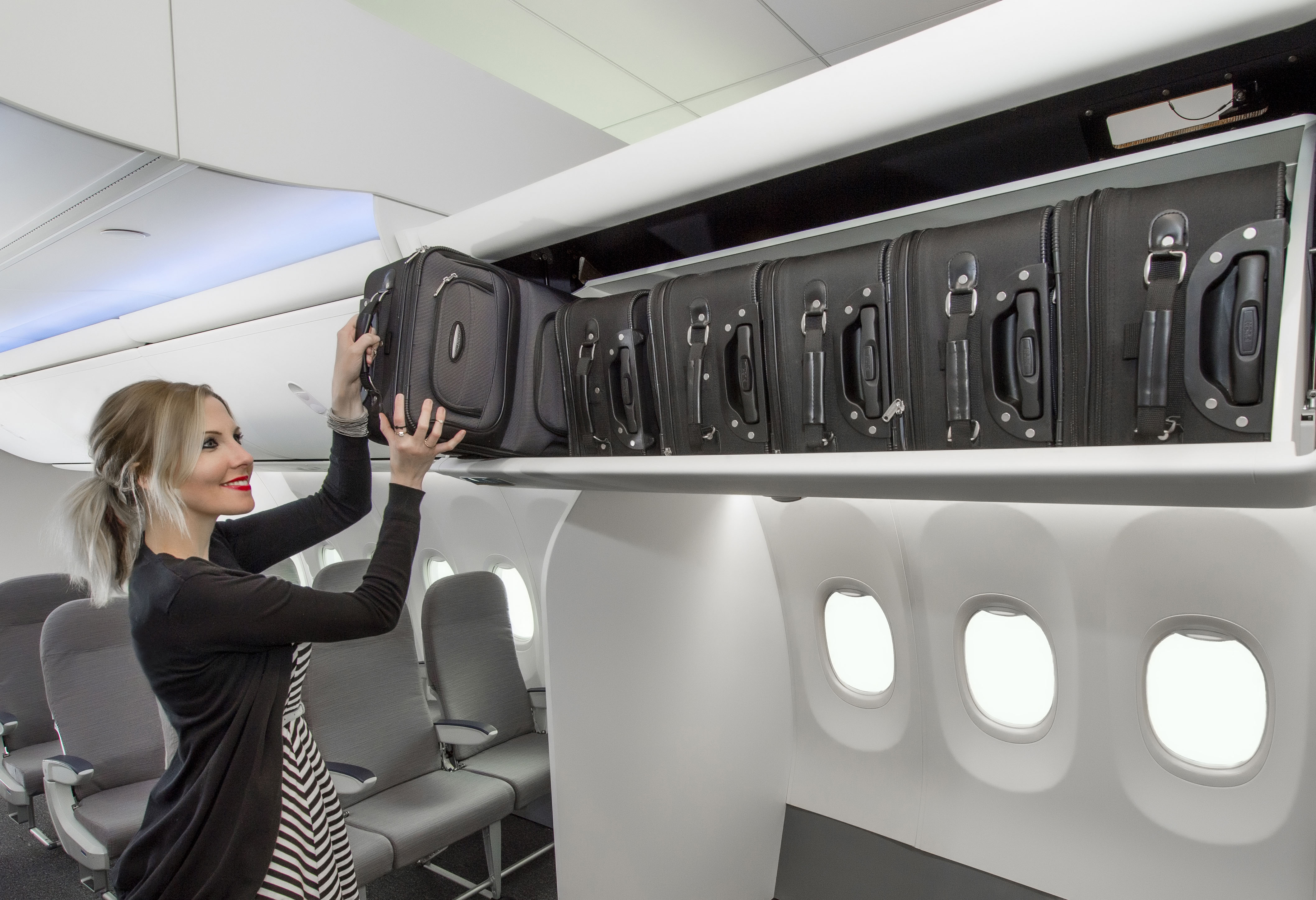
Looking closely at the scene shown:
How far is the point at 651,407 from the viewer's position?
7.06ft

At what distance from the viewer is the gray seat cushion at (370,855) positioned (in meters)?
3.27

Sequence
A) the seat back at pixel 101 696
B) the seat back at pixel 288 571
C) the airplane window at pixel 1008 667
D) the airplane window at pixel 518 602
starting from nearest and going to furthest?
the airplane window at pixel 1008 667
the seat back at pixel 101 696
the airplane window at pixel 518 602
the seat back at pixel 288 571

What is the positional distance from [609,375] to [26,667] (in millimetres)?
4928

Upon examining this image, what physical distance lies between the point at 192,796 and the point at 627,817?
4.12ft

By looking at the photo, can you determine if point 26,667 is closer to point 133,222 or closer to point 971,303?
point 133,222

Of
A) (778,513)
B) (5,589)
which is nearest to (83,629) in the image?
(5,589)

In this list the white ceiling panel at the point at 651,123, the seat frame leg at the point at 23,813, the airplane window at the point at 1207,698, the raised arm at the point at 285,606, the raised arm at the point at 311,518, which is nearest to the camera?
the raised arm at the point at 285,606

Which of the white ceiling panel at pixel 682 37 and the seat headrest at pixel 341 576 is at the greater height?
the white ceiling panel at pixel 682 37

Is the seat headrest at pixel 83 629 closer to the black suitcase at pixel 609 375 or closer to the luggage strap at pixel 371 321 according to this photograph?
the luggage strap at pixel 371 321

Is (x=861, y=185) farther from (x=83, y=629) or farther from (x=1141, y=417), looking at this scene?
(x=83, y=629)

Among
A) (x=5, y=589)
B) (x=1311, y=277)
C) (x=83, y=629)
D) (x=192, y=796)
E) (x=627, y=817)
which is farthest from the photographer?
(x=5, y=589)

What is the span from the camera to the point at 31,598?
4.99m

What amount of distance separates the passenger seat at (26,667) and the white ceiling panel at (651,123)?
4421mm

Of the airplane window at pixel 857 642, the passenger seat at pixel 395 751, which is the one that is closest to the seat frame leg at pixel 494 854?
the passenger seat at pixel 395 751
